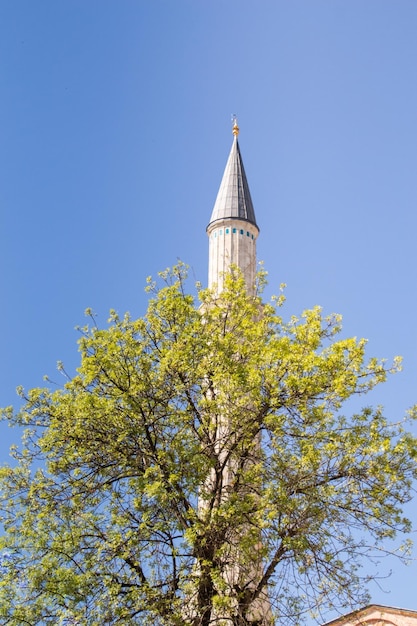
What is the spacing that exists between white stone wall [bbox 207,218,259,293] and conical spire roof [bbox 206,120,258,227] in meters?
0.24

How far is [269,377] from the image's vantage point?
13.3 meters

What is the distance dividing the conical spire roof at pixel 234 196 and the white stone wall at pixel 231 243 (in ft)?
0.79

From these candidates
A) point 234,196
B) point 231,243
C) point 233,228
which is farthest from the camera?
point 234,196

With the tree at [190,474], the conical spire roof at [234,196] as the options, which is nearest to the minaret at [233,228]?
the conical spire roof at [234,196]

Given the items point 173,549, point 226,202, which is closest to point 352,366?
point 173,549

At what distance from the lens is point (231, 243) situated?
2723cm

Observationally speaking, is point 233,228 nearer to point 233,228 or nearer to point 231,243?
point 233,228

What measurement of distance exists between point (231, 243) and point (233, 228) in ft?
1.96

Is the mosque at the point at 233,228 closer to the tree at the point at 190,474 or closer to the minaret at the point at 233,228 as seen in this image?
the minaret at the point at 233,228

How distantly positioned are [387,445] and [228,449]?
2.77 m

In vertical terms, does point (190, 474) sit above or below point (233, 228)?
below

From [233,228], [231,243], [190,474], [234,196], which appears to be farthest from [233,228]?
[190,474]

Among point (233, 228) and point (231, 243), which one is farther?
point (233, 228)

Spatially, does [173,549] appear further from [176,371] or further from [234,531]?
[176,371]
